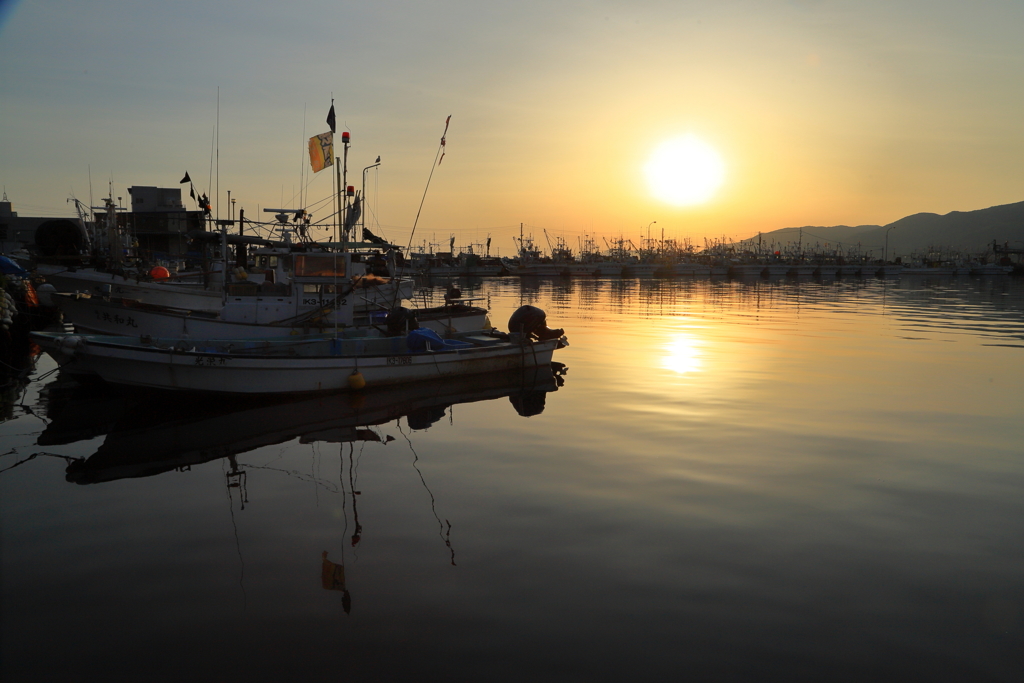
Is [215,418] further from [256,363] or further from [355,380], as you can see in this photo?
[355,380]

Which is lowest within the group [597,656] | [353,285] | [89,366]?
[597,656]

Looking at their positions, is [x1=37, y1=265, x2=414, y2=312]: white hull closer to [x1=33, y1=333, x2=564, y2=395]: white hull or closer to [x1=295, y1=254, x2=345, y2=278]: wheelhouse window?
[x1=295, y1=254, x2=345, y2=278]: wheelhouse window

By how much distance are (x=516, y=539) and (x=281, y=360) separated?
9.87 metres

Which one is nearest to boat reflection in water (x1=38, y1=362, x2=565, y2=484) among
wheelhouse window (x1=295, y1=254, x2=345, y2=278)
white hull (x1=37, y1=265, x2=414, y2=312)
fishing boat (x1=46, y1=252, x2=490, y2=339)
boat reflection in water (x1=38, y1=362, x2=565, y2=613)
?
boat reflection in water (x1=38, y1=362, x2=565, y2=613)

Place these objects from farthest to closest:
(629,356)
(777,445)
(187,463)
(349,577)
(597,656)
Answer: (629,356) < (777,445) < (187,463) < (349,577) < (597,656)

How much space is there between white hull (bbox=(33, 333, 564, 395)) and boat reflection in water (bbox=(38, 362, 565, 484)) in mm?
451

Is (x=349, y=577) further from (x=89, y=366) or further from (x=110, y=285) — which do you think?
(x=110, y=285)

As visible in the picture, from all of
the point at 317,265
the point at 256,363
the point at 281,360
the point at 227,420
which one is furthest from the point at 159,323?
the point at 227,420

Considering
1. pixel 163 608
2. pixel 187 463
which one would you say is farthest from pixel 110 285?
pixel 163 608

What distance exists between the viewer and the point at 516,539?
8.66 meters

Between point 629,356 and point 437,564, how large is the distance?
1890 centimetres

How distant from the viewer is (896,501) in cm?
1009

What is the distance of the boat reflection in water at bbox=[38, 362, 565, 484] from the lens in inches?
491

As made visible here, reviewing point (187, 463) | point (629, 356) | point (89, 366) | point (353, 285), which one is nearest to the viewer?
point (187, 463)
